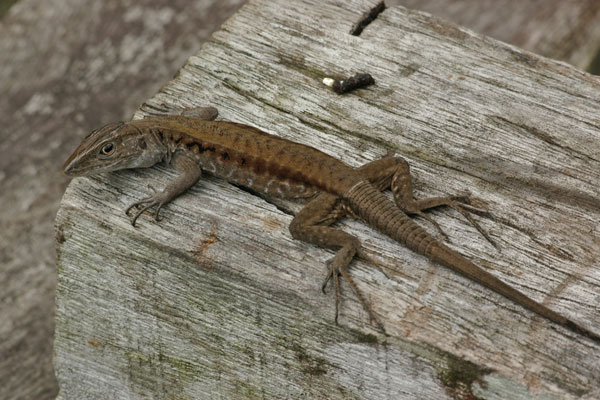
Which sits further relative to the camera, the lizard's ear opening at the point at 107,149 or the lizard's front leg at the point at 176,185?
the lizard's ear opening at the point at 107,149

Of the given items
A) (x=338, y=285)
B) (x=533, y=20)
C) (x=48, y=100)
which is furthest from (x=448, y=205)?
(x=48, y=100)

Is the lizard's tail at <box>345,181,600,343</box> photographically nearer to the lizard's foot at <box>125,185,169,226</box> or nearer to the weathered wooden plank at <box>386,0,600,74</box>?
the lizard's foot at <box>125,185,169,226</box>

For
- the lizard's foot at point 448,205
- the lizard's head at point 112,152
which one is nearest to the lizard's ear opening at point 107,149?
the lizard's head at point 112,152

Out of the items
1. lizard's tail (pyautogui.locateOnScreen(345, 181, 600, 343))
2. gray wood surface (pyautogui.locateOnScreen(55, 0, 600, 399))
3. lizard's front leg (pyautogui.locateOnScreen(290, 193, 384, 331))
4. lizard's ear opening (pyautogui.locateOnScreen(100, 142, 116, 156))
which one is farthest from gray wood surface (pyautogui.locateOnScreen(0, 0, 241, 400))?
lizard's tail (pyautogui.locateOnScreen(345, 181, 600, 343))

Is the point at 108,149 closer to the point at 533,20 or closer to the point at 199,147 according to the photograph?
the point at 199,147

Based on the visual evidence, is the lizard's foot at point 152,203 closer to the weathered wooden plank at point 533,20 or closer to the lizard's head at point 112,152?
the lizard's head at point 112,152
